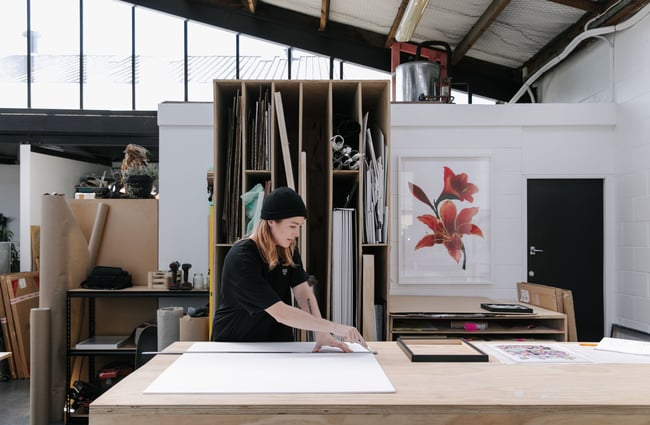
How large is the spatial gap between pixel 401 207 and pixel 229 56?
377cm

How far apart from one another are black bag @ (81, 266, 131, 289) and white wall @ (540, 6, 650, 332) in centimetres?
399

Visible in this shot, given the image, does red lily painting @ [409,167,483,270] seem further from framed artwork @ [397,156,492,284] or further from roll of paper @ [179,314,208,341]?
roll of paper @ [179,314,208,341]

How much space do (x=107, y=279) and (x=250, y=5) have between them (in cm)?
388

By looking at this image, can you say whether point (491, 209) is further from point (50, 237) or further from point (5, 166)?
point (5, 166)

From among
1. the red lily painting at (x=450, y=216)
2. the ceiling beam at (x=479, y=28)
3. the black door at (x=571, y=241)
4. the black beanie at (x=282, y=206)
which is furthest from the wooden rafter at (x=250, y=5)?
the black beanie at (x=282, y=206)

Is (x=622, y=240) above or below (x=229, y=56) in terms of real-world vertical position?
below

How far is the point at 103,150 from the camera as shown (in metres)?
7.11

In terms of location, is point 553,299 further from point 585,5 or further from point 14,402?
point 14,402

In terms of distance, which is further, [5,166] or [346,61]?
[5,166]

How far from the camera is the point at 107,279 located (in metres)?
3.73

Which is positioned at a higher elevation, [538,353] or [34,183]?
[34,183]

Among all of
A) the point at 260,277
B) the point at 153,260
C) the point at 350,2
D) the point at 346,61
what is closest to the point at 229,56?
the point at 346,61

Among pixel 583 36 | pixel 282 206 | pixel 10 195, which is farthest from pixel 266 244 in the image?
pixel 10 195

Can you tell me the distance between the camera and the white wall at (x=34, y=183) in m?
5.64
